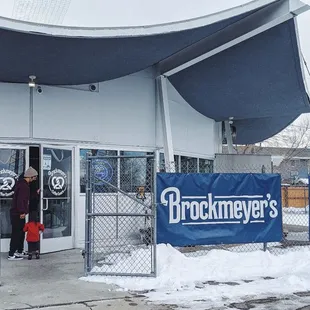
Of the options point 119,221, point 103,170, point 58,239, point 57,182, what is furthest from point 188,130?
point 58,239

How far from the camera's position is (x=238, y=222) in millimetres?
9266

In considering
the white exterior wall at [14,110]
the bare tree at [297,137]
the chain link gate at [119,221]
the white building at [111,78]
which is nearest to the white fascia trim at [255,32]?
the white building at [111,78]

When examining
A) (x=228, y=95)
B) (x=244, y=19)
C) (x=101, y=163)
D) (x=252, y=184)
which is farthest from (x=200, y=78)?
(x=252, y=184)

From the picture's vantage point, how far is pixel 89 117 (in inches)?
477

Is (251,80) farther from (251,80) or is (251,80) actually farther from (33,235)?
(33,235)

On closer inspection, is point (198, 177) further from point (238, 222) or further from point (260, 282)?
point (260, 282)

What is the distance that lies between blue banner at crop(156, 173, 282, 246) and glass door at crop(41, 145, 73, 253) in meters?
3.43

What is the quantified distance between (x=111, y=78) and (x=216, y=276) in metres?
5.93

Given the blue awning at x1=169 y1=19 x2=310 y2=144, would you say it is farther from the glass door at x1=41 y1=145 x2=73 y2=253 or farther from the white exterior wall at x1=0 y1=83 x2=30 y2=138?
the white exterior wall at x1=0 y1=83 x2=30 y2=138

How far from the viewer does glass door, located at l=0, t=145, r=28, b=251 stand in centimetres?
1095

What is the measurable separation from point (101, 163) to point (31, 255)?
3.03 meters

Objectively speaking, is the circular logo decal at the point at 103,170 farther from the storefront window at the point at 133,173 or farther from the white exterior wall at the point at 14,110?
the white exterior wall at the point at 14,110

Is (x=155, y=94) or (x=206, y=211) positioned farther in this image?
(x=155, y=94)

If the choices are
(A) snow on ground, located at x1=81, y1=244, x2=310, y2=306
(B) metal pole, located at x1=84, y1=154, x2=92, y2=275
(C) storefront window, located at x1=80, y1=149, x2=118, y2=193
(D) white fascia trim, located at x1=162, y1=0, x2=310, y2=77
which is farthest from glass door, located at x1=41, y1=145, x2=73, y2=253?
(D) white fascia trim, located at x1=162, y1=0, x2=310, y2=77
